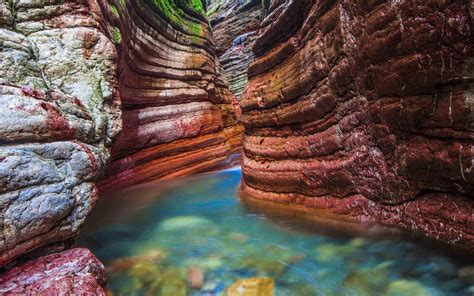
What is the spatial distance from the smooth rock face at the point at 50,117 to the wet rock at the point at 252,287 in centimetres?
188

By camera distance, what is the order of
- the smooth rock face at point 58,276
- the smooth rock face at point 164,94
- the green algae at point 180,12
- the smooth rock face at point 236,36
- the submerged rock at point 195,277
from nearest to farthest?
the smooth rock face at point 58,276
the submerged rock at point 195,277
the smooth rock face at point 164,94
the green algae at point 180,12
the smooth rock face at point 236,36

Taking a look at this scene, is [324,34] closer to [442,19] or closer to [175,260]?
[442,19]

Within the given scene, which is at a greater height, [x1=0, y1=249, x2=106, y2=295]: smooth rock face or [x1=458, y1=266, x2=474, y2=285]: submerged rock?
[x1=0, y1=249, x2=106, y2=295]: smooth rock face

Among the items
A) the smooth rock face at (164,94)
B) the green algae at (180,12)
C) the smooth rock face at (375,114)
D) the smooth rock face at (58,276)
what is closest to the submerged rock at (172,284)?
the smooth rock face at (58,276)

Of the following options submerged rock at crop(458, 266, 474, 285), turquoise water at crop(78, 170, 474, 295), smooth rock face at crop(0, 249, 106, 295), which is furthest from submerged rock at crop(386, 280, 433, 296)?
smooth rock face at crop(0, 249, 106, 295)

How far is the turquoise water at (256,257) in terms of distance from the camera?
329cm

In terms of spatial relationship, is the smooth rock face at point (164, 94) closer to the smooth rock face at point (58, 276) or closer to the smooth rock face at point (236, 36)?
the smooth rock face at point (58, 276)

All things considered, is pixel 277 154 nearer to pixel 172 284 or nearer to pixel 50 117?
pixel 172 284

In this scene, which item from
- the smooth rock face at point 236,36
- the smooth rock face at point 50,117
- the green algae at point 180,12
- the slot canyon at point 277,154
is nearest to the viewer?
the smooth rock face at point 50,117

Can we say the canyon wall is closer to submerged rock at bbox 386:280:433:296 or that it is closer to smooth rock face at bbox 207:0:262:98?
submerged rock at bbox 386:280:433:296

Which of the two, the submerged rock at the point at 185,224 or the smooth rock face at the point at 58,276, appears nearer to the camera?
the smooth rock face at the point at 58,276

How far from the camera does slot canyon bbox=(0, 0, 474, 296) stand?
123 inches

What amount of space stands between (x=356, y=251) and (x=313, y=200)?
161cm

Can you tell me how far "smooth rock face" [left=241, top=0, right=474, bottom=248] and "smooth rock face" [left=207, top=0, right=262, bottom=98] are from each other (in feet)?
49.9
